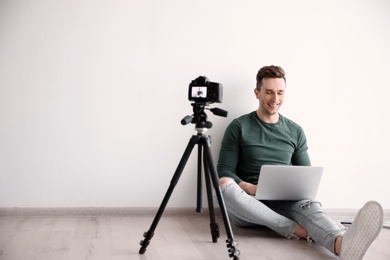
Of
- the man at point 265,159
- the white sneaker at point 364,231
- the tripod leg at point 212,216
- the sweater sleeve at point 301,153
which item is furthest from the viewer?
the sweater sleeve at point 301,153

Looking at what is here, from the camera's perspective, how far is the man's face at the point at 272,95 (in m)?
3.47

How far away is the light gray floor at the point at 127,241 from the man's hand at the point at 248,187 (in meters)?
0.26

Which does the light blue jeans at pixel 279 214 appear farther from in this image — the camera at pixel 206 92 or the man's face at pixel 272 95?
the camera at pixel 206 92

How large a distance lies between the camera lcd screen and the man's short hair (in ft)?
3.57

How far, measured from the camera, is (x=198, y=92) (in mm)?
2518

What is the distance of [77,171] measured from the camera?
3498 mm

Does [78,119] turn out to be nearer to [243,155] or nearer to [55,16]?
[55,16]

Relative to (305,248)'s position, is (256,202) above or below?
above

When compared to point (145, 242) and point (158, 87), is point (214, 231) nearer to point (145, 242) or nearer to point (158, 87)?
point (145, 242)

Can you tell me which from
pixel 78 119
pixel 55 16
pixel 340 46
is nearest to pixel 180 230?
pixel 78 119

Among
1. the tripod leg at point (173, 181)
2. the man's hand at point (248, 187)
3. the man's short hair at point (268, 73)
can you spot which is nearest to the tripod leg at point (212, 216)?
the tripod leg at point (173, 181)

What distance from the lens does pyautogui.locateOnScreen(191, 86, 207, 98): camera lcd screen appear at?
8.23ft

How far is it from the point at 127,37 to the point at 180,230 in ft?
4.37

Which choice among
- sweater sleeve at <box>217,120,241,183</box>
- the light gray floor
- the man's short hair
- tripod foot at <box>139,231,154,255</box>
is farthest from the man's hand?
tripod foot at <box>139,231,154,255</box>
